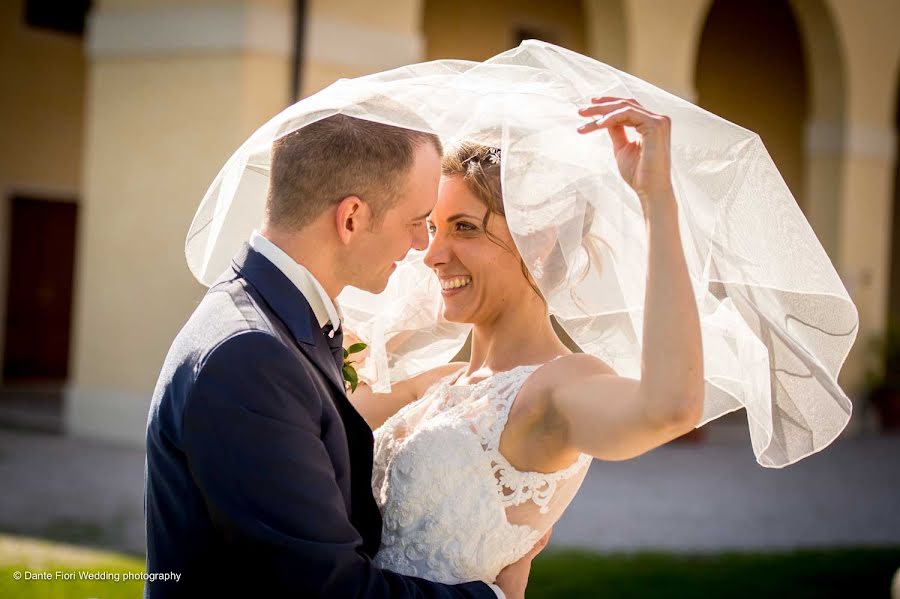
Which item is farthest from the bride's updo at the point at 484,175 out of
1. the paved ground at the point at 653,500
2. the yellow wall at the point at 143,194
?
the yellow wall at the point at 143,194

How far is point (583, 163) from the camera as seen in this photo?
2.66 m

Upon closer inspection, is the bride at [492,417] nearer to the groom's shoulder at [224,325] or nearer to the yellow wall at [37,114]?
the groom's shoulder at [224,325]

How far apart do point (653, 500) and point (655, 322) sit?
7785 millimetres

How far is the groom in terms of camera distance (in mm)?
2061

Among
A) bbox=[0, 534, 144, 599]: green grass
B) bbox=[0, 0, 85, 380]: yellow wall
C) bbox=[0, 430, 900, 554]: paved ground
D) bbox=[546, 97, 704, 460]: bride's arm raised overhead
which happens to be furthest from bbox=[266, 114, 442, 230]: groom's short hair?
bbox=[0, 0, 85, 380]: yellow wall

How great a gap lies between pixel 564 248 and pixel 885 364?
13.3 meters

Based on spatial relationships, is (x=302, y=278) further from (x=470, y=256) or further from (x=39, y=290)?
(x=39, y=290)

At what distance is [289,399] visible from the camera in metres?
2.10

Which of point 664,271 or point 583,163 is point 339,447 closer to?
point 664,271

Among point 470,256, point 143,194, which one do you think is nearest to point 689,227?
point 470,256

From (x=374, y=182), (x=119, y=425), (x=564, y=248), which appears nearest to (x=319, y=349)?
(x=374, y=182)

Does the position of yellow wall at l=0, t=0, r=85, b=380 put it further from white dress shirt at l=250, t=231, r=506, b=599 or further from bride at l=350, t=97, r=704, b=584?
white dress shirt at l=250, t=231, r=506, b=599

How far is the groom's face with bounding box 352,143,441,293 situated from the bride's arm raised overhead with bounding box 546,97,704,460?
13.0 inches

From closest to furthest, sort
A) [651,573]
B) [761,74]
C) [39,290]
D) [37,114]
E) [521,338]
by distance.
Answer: [521,338]
[651,573]
[37,114]
[39,290]
[761,74]
